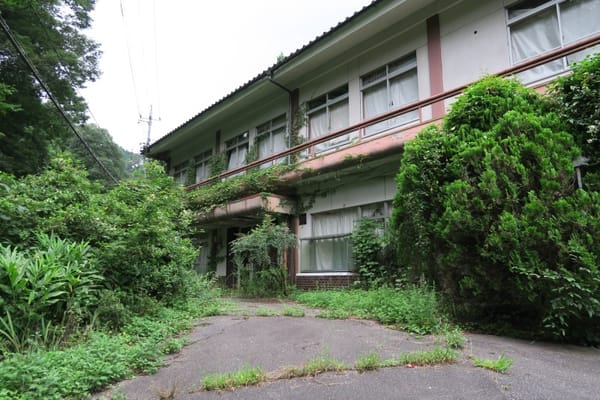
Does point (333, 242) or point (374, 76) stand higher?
point (374, 76)

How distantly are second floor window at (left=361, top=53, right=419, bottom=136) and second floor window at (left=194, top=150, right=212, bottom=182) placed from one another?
30.1 ft

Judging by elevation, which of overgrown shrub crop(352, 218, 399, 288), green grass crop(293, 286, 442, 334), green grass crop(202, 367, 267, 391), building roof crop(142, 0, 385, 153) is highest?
building roof crop(142, 0, 385, 153)

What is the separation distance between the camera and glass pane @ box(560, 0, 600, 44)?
6484mm

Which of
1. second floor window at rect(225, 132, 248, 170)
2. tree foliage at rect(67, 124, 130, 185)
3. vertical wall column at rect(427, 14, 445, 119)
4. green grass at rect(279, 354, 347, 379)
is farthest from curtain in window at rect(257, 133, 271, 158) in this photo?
tree foliage at rect(67, 124, 130, 185)

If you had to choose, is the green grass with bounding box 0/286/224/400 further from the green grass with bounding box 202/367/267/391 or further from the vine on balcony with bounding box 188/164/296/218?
the vine on balcony with bounding box 188/164/296/218

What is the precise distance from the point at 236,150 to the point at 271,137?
246 centimetres

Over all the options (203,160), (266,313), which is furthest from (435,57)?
(203,160)

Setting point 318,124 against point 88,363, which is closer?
Result: point 88,363

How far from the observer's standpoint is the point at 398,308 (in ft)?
17.0

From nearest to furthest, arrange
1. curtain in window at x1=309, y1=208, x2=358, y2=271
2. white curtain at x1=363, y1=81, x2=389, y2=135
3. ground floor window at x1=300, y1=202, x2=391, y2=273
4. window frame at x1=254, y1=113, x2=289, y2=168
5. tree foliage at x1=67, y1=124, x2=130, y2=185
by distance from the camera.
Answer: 1. ground floor window at x1=300, y1=202, x2=391, y2=273
2. curtain in window at x1=309, y1=208, x2=358, y2=271
3. white curtain at x1=363, y1=81, x2=389, y2=135
4. window frame at x1=254, y1=113, x2=289, y2=168
5. tree foliage at x1=67, y1=124, x2=130, y2=185

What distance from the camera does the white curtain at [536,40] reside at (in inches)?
272

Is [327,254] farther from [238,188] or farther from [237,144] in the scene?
[237,144]

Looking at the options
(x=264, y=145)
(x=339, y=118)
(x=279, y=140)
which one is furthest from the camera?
(x=264, y=145)

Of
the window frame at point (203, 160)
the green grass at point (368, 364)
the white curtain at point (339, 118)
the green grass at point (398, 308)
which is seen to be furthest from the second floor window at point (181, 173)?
the green grass at point (368, 364)
